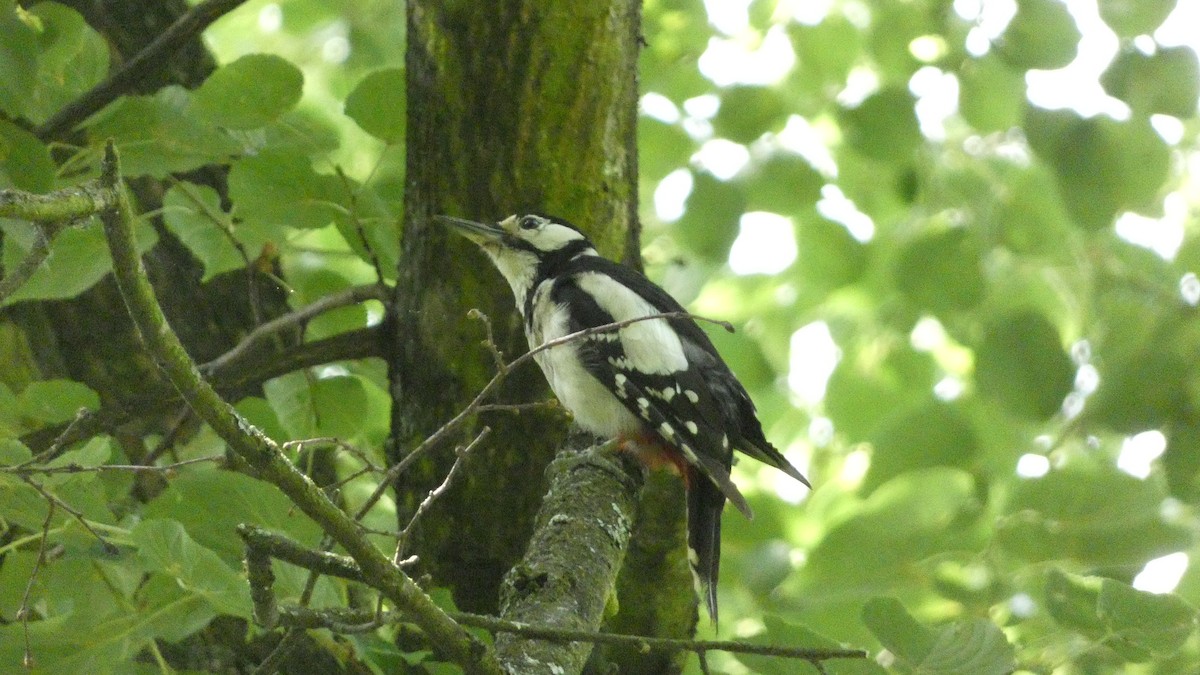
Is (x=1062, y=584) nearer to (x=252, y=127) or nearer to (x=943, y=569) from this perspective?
(x=943, y=569)

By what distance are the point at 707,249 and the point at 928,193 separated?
3.26 feet

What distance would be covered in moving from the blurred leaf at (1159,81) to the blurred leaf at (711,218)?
114cm

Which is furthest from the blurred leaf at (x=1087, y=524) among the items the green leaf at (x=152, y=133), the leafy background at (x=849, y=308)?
the green leaf at (x=152, y=133)

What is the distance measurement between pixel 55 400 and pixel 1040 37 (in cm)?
269

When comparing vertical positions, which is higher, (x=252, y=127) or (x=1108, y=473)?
(x=252, y=127)

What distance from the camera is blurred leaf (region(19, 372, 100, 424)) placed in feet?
7.64

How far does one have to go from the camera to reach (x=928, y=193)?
14.1 feet

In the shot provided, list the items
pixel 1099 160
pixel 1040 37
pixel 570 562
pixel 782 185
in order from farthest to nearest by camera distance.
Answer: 1. pixel 782 185
2. pixel 1099 160
3. pixel 1040 37
4. pixel 570 562

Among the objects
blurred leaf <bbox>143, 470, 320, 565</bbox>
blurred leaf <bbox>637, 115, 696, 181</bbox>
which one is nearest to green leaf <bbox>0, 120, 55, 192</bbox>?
blurred leaf <bbox>143, 470, 320, 565</bbox>

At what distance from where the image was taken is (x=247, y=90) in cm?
247

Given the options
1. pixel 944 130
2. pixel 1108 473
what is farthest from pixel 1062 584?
pixel 944 130

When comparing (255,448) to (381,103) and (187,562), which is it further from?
(381,103)

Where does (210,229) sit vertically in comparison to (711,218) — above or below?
below

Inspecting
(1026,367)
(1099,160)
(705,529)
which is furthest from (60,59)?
(1099,160)
